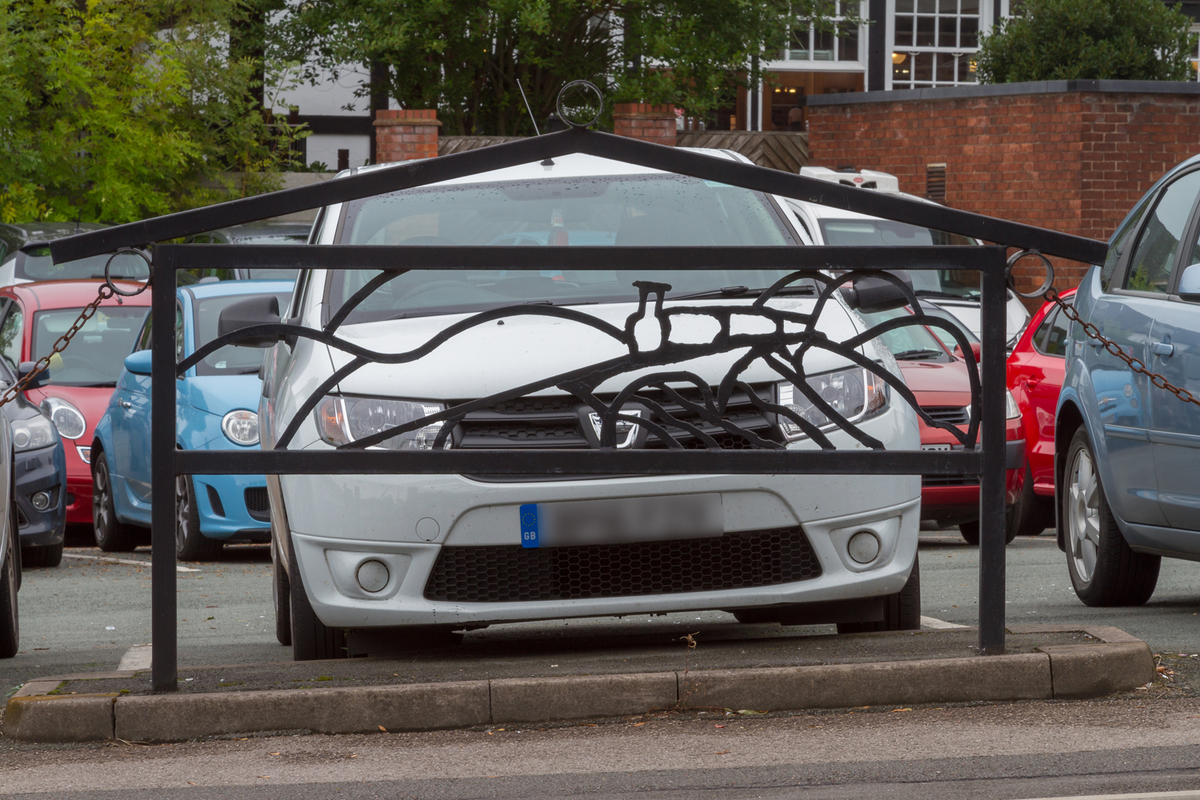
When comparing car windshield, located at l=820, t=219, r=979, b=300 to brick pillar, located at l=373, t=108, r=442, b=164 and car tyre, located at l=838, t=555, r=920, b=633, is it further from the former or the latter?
brick pillar, located at l=373, t=108, r=442, b=164

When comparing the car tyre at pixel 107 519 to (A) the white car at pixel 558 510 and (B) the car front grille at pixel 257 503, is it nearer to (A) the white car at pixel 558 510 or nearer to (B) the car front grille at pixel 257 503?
(B) the car front grille at pixel 257 503

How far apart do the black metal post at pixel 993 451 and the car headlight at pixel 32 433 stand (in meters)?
6.63

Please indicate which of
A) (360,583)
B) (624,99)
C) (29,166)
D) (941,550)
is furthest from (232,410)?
(624,99)

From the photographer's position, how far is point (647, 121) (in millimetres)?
26234

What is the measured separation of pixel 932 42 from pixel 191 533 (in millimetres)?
32874

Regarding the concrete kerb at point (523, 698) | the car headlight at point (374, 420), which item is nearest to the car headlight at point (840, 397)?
the concrete kerb at point (523, 698)

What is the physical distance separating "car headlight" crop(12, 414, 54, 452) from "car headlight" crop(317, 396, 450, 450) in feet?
17.8

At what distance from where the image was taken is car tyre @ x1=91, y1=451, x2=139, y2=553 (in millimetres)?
11805

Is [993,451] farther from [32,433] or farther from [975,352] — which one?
[32,433]

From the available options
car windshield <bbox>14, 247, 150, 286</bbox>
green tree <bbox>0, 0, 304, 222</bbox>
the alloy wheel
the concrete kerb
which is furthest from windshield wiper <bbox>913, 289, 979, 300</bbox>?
green tree <bbox>0, 0, 304, 222</bbox>

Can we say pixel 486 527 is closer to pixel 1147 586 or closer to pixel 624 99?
pixel 1147 586

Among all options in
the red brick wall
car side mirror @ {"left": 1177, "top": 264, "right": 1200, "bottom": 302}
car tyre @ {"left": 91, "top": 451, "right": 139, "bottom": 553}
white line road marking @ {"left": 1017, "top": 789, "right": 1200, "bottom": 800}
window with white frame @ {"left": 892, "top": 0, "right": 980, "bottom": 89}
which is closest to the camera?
white line road marking @ {"left": 1017, "top": 789, "right": 1200, "bottom": 800}

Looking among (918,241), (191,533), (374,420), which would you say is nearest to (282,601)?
(374,420)

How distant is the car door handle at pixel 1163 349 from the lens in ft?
21.4
